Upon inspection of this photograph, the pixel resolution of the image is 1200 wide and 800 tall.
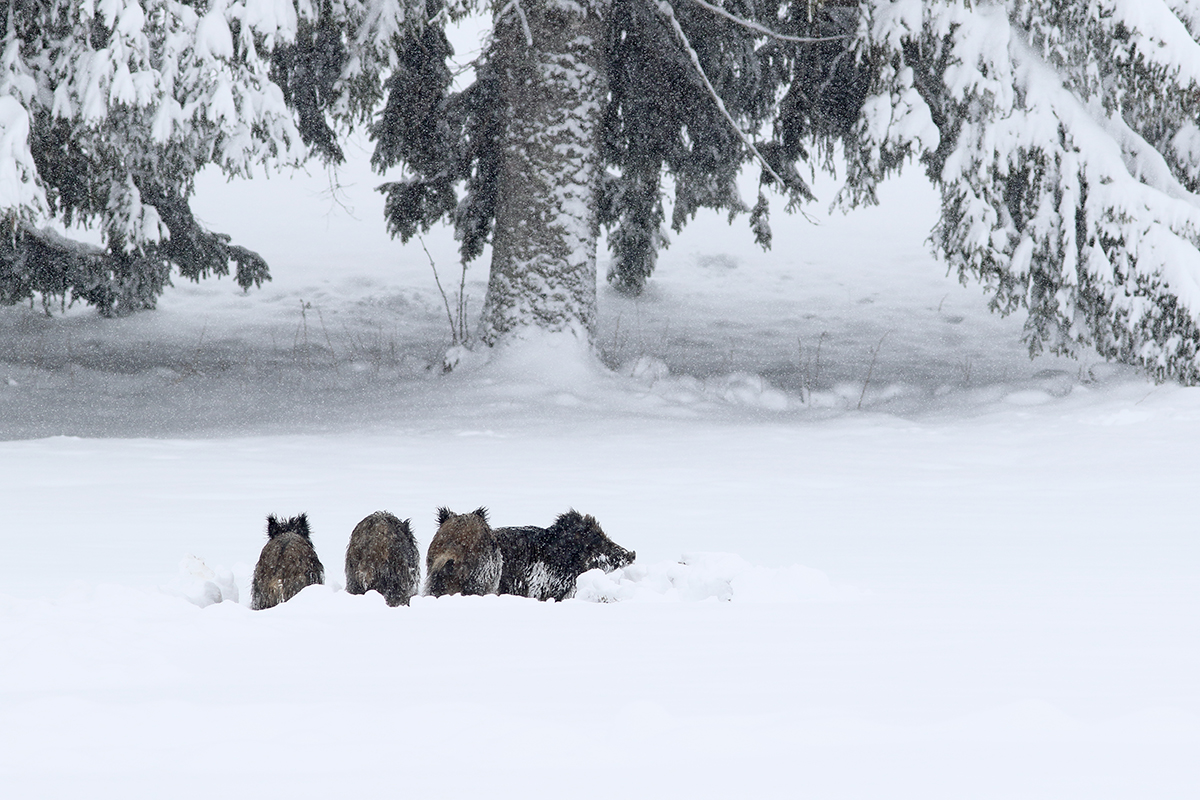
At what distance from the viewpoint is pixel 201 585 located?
2.48 m

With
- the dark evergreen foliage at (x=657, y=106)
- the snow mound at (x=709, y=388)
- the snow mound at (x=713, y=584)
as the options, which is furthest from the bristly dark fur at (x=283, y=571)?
the dark evergreen foliage at (x=657, y=106)

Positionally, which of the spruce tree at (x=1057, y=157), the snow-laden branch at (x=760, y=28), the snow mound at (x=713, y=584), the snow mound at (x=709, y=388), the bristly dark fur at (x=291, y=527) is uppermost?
the snow-laden branch at (x=760, y=28)

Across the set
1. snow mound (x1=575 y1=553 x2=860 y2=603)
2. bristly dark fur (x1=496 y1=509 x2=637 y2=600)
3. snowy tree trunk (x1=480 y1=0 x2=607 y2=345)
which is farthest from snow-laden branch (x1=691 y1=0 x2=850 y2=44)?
snow mound (x1=575 y1=553 x2=860 y2=603)

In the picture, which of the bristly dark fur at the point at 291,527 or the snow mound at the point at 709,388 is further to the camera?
the snow mound at the point at 709,388

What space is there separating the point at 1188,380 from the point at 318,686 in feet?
22.1

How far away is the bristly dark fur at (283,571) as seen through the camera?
2465 millimetres

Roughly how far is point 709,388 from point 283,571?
6110 mm

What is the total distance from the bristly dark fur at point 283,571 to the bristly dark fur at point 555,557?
1.78ft

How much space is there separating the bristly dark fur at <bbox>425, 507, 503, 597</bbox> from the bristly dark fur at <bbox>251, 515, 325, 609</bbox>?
0.29 meters

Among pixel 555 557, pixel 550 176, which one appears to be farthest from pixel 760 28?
pixel 555 557

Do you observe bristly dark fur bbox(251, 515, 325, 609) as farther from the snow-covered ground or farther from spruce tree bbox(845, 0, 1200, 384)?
spruce tree bbox(845, 0, 1200, 384)

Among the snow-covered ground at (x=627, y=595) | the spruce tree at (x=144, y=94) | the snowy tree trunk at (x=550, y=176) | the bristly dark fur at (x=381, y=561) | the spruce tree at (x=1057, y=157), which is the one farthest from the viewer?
the snowy tree trunk at (x=550, y=176)

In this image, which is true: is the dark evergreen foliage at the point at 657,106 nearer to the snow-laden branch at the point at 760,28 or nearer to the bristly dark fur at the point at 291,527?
the snow-laden branch at the point at 760,28

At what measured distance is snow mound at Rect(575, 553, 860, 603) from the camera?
7.93ft
